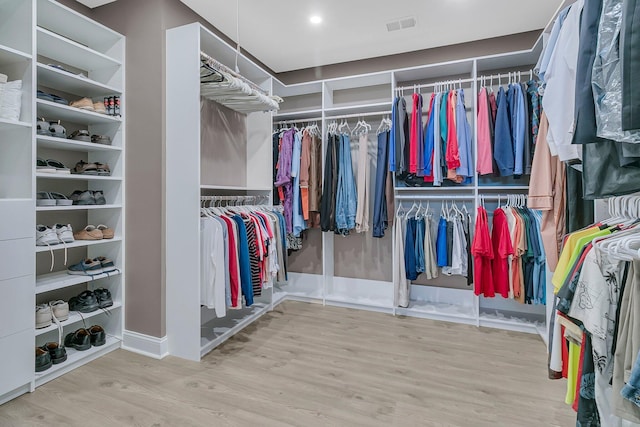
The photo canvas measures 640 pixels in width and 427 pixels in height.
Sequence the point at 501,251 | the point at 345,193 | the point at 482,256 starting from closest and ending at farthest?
1. the point at 501,251
2. the point at 482,256
3. the point at 345,193

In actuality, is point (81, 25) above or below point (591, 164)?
above

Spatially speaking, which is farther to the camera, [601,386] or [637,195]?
[637,195]

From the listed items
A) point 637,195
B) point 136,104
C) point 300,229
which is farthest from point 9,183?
point 637,195

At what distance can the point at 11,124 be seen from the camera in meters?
1.91

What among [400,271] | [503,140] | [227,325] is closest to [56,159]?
[227,325]

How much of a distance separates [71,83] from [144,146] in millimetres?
657

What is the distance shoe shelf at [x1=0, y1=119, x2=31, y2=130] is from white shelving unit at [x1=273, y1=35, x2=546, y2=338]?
2.33 meters

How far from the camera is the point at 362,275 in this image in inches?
151

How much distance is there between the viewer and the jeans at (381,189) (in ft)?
10.9

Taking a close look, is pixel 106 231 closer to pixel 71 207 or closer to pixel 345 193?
pixel 71 207

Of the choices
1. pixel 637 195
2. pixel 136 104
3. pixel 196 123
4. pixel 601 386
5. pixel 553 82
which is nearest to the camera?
pixel 601 386

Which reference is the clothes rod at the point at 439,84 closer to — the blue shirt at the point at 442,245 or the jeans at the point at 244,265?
the blue shirt at the point at 442,245

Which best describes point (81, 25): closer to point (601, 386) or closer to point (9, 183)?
point (9, 183)

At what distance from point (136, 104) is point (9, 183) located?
3.19 ft
